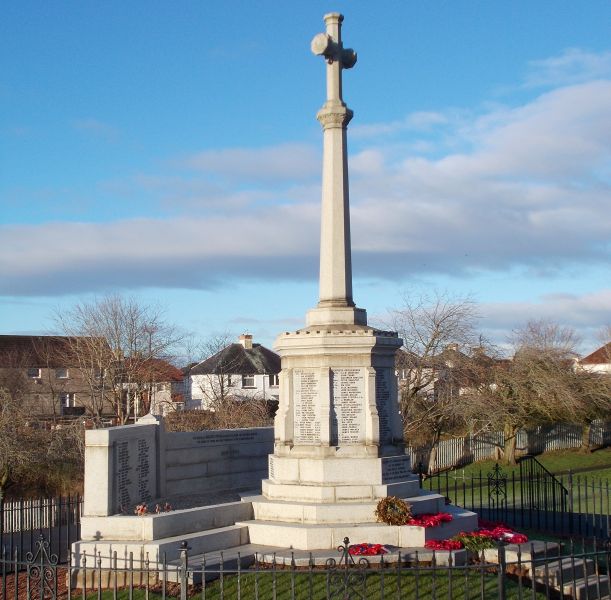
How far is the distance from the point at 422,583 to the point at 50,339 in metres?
46.7

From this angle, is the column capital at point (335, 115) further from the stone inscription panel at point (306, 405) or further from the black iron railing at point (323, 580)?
the black iron railing at point (323, 580)

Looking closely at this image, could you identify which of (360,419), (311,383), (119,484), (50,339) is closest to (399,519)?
(360,419)

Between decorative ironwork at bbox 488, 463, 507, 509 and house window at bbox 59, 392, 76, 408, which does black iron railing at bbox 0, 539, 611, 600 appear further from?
house window at bbox 59, 392, 76, 408

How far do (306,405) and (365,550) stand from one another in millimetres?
3223

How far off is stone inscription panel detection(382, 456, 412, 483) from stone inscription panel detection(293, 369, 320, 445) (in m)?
1.34

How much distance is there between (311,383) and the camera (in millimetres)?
14711

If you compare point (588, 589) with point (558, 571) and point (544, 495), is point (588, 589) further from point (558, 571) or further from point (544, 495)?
point (544, 495)

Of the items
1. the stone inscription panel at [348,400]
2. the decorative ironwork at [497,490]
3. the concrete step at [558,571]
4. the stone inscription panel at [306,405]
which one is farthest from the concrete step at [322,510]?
the decorative ironwork at [497,490]

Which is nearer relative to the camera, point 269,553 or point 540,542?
point 269,553

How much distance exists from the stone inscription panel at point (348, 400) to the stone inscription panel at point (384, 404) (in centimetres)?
38

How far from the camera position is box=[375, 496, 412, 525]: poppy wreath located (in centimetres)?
1341

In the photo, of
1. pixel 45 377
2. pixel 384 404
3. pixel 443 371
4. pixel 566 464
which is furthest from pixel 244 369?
pixel 384 404

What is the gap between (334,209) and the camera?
50.2ft

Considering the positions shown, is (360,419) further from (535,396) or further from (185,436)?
(535,396)
